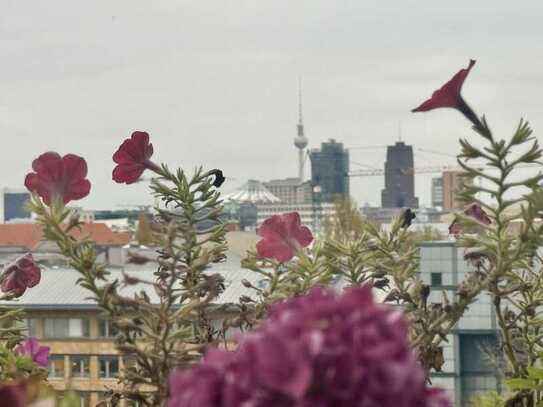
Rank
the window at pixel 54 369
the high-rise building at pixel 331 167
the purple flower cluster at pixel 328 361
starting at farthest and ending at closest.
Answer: the high-rise building at pixel 331 167, the window at pixel 54 369, the purple flower cluster at pixel 328 361

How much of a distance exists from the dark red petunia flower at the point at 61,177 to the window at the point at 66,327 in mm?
40292

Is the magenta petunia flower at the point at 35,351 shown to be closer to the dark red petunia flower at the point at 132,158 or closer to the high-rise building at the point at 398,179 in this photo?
the dark red petunia flower at the point at 132,158

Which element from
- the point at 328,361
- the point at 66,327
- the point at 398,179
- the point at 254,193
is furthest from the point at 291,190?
the point at 328,361

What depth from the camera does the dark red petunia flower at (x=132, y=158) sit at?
6.64 feet

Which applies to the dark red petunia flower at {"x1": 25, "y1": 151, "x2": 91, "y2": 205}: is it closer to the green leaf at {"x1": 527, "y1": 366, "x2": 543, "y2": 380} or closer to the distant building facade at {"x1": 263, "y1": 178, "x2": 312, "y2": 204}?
the green leaf at {"x1": 527, "y1": 366, "x2": 543, "y2": 380}

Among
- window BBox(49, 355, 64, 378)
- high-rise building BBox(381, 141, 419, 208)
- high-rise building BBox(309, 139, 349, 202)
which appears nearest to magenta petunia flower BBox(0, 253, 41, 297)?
window BBox(49, 355, 64, 378)

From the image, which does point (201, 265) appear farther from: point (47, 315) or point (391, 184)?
point (391, 184)

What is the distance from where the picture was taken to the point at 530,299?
1904 millimetres

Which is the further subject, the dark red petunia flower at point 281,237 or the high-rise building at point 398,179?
the high-rise building at point 398,179

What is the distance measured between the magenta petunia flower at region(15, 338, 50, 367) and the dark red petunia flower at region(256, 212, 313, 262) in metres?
0.34

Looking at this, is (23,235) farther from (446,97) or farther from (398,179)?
(398,179)

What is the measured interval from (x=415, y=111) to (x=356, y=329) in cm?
75

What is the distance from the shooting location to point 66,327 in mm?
41938

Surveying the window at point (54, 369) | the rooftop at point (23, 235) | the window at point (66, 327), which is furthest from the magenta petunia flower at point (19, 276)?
the rooftop at point (23, 235)
